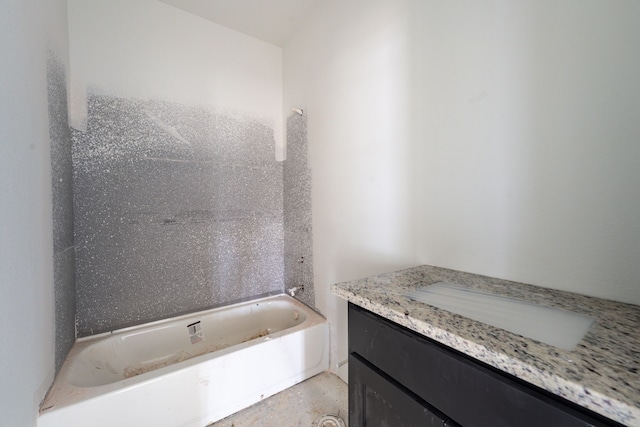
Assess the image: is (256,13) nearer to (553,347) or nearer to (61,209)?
(61,209)

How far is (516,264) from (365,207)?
725 millimetres

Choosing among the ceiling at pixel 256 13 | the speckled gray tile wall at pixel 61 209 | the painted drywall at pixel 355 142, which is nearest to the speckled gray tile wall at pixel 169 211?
the speckled gray tile wall at pixel 61 209

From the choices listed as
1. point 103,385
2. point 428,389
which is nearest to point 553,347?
point 428,389

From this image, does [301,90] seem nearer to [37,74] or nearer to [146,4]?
[146,4]

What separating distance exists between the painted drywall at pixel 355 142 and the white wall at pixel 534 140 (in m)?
0.13

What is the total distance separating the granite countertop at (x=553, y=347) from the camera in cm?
33

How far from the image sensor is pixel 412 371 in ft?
1.93

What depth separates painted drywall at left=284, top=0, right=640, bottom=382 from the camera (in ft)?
2.08

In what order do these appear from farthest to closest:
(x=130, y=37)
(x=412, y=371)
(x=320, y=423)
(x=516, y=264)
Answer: (x=130, y=37) → (x=320, y=423) → (x=516, y=264) → (x=412, y=371)

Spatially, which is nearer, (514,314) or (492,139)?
(514,314)

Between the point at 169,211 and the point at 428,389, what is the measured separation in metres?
1.85

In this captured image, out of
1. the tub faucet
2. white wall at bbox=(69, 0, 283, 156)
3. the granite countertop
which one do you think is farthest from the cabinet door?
white wall at bbox=(69, 0, 283, 156)

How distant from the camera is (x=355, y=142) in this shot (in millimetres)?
1404

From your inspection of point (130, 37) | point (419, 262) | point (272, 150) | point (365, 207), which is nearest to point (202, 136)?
Result: point (272, 150)
